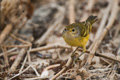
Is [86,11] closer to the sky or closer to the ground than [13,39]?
closer to the sky

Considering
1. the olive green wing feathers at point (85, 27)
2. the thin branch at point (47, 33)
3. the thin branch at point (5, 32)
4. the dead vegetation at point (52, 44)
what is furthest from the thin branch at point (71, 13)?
the thin branch at point (5, 32)

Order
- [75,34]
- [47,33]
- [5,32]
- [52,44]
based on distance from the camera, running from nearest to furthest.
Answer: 1. [75,34]
2. [52,44]
3. [5,32]
4. [47,33]

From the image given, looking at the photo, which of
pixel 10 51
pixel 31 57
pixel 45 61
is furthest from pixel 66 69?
pixel 10 51

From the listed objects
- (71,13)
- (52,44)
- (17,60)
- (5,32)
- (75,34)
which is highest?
(71,13)

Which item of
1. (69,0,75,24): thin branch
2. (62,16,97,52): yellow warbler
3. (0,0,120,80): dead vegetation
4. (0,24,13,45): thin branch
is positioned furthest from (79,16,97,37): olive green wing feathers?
(0,24,13,45): thin branch

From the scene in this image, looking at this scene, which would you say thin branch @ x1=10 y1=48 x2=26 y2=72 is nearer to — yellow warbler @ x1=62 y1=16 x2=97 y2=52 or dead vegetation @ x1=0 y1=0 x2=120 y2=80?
dead vegetation @ x1=0 y1=0 x2=120 y2=80

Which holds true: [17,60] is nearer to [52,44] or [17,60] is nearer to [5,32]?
[52,44]

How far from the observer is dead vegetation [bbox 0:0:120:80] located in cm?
272

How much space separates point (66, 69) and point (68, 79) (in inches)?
9.1

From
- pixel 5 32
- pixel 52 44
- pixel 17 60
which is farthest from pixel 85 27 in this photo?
pixel 5 32

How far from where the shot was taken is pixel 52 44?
12.0 ft

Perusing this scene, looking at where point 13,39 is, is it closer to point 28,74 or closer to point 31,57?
point 31,57

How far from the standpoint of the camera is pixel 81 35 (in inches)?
104

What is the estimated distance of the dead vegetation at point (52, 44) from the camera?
2.72 metres
